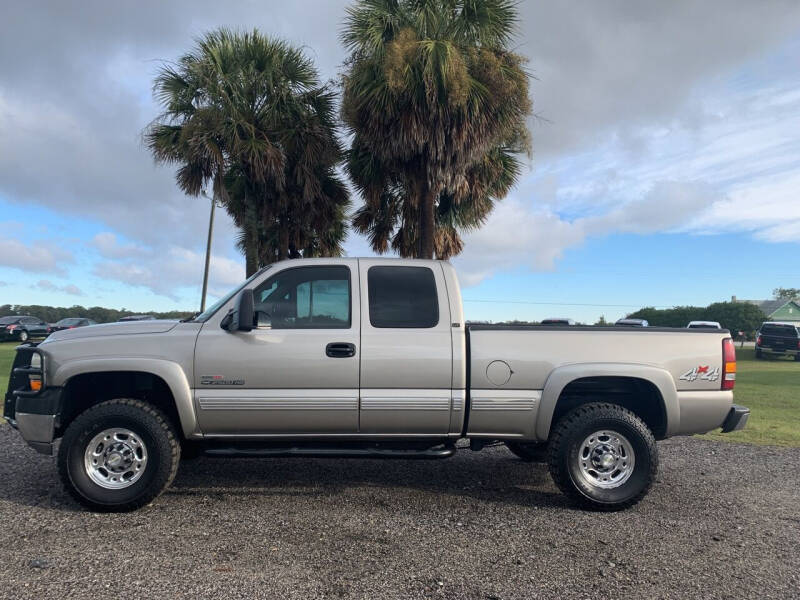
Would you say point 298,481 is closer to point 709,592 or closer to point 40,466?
point 40,466

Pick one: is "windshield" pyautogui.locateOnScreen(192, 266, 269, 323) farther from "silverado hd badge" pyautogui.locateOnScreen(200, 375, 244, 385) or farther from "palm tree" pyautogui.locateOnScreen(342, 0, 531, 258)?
"palm tree" pyautogui.locateOnScreen(342, 0, 531, 258)

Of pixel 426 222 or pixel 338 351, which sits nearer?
pixel 338 351

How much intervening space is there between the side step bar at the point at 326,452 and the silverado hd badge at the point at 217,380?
1.76 feet

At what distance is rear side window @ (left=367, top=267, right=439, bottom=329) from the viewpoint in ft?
15.1

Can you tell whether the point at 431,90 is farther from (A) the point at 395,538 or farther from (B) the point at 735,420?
(A) the point at 395,538

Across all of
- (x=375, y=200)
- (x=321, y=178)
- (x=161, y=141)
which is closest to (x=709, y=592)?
(x=375, y=200)

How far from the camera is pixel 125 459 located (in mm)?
4410

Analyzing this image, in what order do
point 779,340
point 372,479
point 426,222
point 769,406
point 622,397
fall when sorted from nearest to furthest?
1. point 622,397
2. point 372,479
3. point 769,406
4. point 426,222
5. point 779,340

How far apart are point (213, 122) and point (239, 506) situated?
468 inches

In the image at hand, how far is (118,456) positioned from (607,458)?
372 cm

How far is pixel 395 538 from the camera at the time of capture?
12.7 ft

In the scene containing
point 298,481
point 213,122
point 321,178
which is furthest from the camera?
point 321,178

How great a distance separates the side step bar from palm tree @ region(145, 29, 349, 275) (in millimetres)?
10520

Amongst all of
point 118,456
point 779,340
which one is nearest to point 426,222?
point 118,456
